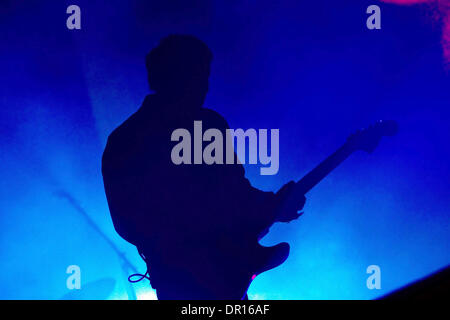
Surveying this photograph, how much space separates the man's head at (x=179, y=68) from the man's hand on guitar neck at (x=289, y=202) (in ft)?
1.88

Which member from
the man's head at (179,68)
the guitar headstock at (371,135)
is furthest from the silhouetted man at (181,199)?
the guitar headstock at (371,135)

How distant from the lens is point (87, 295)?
5.87 ft

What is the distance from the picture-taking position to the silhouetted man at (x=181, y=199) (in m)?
1.50

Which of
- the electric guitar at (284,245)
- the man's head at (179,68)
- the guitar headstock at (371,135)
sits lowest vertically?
the electric guitar at (284,245)

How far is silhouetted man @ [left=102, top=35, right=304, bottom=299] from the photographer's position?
1.50m

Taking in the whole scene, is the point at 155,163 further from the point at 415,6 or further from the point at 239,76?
the point at 415,6

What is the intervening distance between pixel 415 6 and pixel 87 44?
166 centimetres

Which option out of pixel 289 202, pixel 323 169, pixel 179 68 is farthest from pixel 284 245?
→ pixel 179 68

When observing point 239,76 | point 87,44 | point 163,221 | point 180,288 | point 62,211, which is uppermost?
point 87,44

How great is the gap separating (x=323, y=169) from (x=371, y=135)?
0.94ft

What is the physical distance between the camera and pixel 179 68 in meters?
1.67

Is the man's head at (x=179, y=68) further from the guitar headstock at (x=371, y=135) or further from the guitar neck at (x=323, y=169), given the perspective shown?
the guitar headstock at (x=371, y=135)
